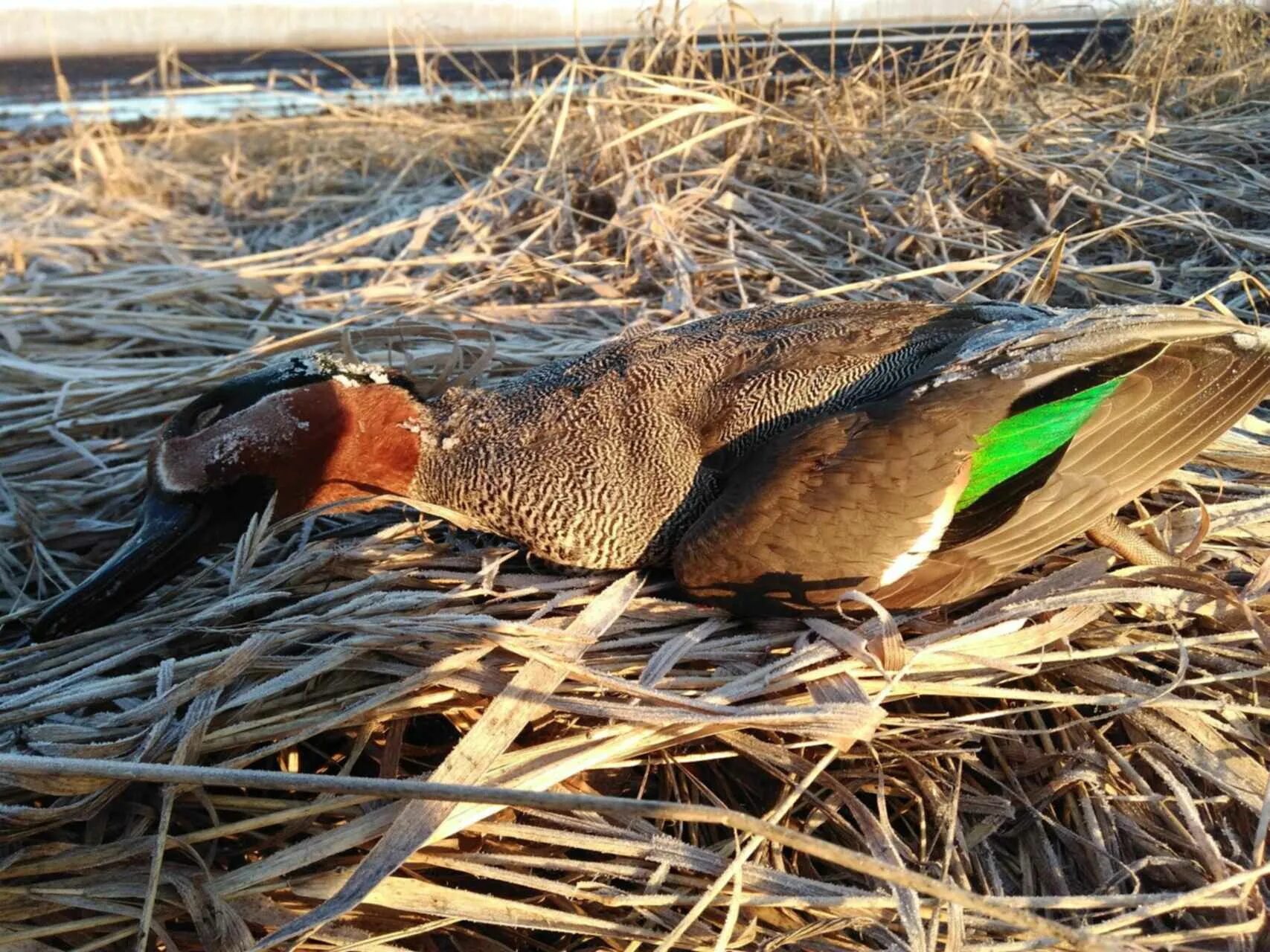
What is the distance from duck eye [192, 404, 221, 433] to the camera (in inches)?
78.1

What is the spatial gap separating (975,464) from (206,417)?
1.59m

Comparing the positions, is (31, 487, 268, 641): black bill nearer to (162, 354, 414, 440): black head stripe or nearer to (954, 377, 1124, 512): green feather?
(162, 354, 414, 440): black head stripe

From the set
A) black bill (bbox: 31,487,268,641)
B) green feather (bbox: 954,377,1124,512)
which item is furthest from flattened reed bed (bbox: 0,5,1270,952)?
green feather (bbox: 954,377,1124,512)

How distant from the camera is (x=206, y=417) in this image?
1.99 metres

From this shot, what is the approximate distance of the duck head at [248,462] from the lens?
1.92 metres

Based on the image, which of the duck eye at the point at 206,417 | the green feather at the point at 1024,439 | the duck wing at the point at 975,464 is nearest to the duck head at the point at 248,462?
the duck eye at the point at 206,417

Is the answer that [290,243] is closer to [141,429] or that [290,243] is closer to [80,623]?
[141,429]

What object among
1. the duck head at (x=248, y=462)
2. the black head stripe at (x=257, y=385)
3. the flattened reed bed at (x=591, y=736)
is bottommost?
the flattened reed bed at (x=591, y=736)

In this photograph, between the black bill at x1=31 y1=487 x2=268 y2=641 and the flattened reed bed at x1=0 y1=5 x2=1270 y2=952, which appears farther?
the black bill at x1=31 y1=487 x2=268 y2=641

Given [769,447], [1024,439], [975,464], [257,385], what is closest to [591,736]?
[769,447]

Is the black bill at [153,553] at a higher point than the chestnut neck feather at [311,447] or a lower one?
lower

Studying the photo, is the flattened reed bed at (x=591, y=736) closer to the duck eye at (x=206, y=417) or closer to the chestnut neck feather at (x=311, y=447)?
the chestnut neck feather at (x=311, y=447)

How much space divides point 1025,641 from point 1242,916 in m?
0.49

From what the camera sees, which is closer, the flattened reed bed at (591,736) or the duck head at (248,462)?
the flattened reed bed at (591,736)
